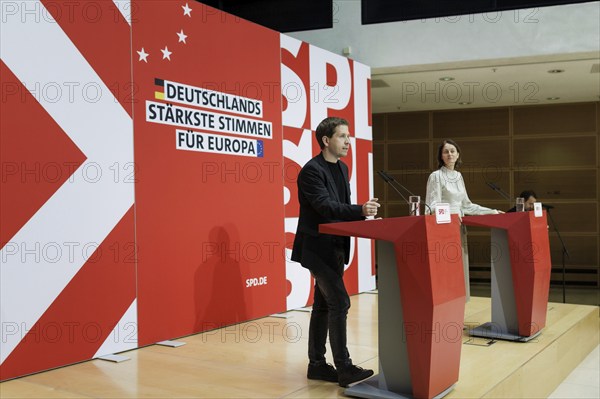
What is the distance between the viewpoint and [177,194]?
437cm

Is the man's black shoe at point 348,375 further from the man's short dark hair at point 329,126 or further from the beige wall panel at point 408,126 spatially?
the beige wall panel at point 408,126

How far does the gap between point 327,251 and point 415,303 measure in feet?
1.70

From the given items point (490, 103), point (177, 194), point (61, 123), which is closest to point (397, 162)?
point (490, 103)

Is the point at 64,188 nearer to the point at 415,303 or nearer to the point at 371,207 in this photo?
the point at 371,207

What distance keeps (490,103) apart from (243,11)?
4.18 metres

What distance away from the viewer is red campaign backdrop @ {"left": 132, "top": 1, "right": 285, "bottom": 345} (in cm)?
416

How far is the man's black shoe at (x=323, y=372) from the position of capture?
323cm

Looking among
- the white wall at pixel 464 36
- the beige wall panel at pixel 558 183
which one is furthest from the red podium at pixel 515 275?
the beige wall panel at pixel 558 183

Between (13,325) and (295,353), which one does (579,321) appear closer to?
(295,353)

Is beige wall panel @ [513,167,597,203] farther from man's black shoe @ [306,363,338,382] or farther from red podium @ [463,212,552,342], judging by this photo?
man's black shoe @ [306,363,338,382]

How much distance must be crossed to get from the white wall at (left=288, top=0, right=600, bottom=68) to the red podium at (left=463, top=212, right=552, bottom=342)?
2938 millimetres

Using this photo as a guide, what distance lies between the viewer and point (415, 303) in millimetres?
2820

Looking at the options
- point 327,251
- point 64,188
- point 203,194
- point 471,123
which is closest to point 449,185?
point 203,194

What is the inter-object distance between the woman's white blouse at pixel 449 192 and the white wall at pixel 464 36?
100 inches
